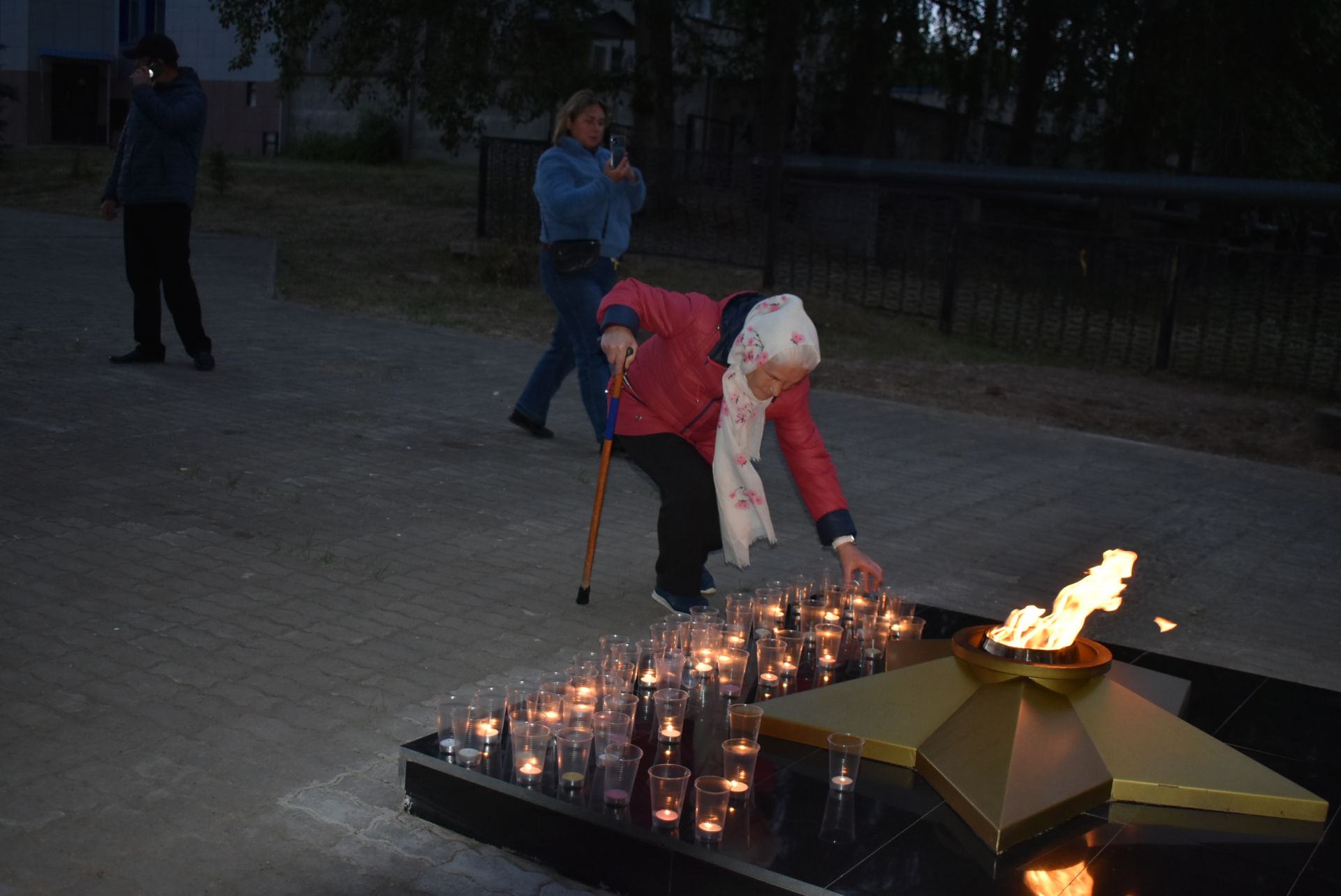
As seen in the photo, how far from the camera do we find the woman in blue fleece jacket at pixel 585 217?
786 centimetres

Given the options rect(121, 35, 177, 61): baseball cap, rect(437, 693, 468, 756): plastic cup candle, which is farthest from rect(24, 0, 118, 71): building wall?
rect(437, 693, 468, 756): plastic cup candle

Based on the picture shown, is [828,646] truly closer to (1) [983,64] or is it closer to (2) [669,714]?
(2) [669,714]

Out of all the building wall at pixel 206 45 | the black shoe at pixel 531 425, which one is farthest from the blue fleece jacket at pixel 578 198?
the building wall at pixel 206 45

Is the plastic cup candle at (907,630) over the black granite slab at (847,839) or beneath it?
over

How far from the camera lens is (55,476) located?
691 centimetres

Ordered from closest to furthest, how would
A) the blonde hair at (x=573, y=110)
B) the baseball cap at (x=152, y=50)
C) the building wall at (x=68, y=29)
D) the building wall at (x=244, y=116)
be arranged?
the blonde hair at (x=573, y=110), the baseball cap at (x=152, y=50), the building wall at (x=244, y=116), the building wall at (x=68, y=29)

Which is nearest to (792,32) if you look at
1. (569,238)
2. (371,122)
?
(371,122)

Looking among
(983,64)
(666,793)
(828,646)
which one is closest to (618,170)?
(828,646)

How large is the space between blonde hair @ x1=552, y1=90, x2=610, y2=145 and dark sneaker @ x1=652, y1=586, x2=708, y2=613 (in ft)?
11.0

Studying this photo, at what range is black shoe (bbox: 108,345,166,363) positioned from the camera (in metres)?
9.99

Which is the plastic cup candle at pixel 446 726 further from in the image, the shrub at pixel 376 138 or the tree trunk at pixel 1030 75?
the shrub at pixel 376 138

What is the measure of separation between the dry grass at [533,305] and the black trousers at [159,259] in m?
4.47

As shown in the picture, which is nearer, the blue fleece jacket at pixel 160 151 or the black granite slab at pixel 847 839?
the black granite slab at pixel 847 839

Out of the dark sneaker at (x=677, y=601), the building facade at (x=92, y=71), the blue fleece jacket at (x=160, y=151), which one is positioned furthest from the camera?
the building facade at (x=92, y=71)
